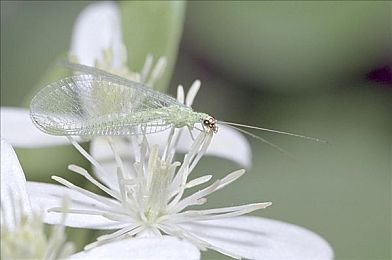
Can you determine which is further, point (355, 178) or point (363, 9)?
point (363, 9)

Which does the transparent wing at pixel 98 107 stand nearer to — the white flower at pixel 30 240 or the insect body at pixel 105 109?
the insect body at pixel 105 109

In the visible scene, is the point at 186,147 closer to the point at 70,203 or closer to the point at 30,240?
the point at 70,203

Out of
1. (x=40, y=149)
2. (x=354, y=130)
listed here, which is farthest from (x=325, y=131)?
(x=40, y=149)

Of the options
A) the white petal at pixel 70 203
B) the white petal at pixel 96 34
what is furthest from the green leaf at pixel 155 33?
the white petal at pixel 70 203

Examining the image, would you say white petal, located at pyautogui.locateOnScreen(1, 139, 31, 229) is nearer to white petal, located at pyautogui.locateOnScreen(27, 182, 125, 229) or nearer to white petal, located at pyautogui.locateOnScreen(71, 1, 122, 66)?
white petal, located at pyautogui.locateOnScreen(27, 182, 125, 229)

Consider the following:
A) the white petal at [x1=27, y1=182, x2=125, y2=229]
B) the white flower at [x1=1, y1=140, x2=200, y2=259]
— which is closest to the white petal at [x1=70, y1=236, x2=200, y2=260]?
the white flower at [x1=1, y1=140, x2=200, y2=259]

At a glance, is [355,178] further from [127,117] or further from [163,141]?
[127,117]

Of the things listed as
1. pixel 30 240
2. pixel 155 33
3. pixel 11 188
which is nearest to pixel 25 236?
pixel 30 240
